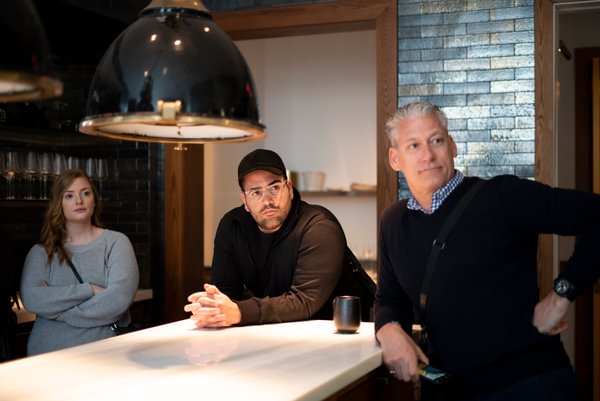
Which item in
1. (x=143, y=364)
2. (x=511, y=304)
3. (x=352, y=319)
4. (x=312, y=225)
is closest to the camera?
(x=143, y=364)

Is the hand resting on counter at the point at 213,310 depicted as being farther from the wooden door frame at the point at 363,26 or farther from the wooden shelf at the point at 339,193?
the wooden shelf at the point at 339,193

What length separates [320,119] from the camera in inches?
283

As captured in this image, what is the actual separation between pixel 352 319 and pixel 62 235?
182 centimetres

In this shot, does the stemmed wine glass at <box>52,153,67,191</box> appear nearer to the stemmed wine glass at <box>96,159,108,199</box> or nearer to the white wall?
the stemmed wine glass at <box>96,159,108,199</box>

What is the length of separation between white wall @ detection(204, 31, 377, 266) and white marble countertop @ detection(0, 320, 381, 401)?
13.3 feet

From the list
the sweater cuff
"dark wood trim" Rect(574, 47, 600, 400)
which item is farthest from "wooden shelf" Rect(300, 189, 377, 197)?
the sweater cuff

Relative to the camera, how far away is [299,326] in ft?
9.64

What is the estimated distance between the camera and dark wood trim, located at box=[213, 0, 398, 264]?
4.30 m

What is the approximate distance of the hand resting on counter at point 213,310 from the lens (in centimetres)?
285

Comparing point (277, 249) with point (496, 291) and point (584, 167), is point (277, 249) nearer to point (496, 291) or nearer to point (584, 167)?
point (496, 291)

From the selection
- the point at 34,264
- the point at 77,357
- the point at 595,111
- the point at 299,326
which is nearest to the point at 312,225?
the point at 299,326

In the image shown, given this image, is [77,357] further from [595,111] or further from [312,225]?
[595,111]

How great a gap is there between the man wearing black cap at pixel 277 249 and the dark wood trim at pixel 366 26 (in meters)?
1.06

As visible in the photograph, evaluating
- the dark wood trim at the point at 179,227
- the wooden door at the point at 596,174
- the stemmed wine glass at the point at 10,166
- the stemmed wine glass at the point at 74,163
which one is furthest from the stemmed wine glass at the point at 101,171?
the wooden door at the point at 596,174
